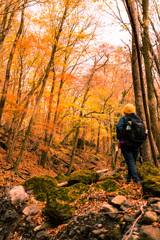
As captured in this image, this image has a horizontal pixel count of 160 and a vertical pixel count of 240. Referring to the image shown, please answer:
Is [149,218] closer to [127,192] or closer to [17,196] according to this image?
[127,192]

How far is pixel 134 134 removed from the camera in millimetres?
3590

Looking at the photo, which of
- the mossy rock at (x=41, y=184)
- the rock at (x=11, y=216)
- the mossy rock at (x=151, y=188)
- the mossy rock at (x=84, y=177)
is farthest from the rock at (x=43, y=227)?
the mossy rock at (x=151, y=188)

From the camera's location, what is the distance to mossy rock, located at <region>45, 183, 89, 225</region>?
3.00m

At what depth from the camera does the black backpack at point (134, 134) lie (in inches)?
141

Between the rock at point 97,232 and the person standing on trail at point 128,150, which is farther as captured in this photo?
the person standing on trail at point 128,150

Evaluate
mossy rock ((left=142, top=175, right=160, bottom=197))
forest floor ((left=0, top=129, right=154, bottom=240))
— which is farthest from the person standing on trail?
mossy rock ((left=142, top=175, right=160, bottom=197))

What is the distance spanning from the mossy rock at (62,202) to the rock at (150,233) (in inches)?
61.7

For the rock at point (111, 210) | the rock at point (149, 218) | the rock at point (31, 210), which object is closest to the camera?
the rock at point (149, 218)

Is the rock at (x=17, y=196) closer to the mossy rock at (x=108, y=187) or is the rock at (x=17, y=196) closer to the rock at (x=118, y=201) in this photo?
the mossy rock at (x=108, y=187)

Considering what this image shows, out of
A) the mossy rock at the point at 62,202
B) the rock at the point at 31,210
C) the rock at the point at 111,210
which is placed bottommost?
the rock at the point at 31,210

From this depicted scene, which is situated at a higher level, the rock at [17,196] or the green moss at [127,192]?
the green moss at [127,192]

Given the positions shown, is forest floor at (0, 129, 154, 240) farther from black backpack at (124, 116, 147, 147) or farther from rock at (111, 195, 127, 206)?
black backpack at (124, 116, 147, 147)

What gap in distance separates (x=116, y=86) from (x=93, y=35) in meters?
4.47

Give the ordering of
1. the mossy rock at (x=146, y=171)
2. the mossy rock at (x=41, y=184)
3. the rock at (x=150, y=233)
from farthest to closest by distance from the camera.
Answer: the mossy rock at (x=41, y=184), the mossy rock at (x=146, y=171), the rock at (x=150, y=233)
